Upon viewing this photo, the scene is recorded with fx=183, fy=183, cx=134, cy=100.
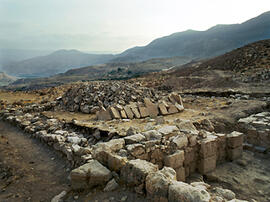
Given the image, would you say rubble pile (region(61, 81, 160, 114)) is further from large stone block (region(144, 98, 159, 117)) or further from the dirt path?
the dirt path

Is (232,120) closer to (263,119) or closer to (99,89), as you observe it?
(263,119)

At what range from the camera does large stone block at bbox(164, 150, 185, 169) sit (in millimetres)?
5066

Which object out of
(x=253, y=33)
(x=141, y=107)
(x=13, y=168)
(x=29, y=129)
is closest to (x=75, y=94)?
(x=29, y=129)

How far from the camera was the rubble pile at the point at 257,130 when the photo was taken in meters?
7.45

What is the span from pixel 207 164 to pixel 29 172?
5556 millimetres

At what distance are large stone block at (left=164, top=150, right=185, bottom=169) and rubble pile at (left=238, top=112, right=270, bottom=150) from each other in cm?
422

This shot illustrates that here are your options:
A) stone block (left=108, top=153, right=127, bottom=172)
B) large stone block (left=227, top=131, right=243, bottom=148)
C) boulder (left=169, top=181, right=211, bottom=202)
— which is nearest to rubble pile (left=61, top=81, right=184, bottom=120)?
large stone block (left=227, top=131, right=243, bottom=148)

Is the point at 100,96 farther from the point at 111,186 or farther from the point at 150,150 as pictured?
the point at 111,186

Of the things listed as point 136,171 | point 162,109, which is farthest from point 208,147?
point 162,109

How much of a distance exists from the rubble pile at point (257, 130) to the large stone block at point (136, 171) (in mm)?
5884

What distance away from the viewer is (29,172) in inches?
219

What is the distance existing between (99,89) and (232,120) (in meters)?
8.59

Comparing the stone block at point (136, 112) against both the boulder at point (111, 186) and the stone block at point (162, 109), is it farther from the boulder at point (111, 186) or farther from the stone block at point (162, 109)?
the boulder at point (111, 186)

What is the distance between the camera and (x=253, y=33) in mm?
125750
